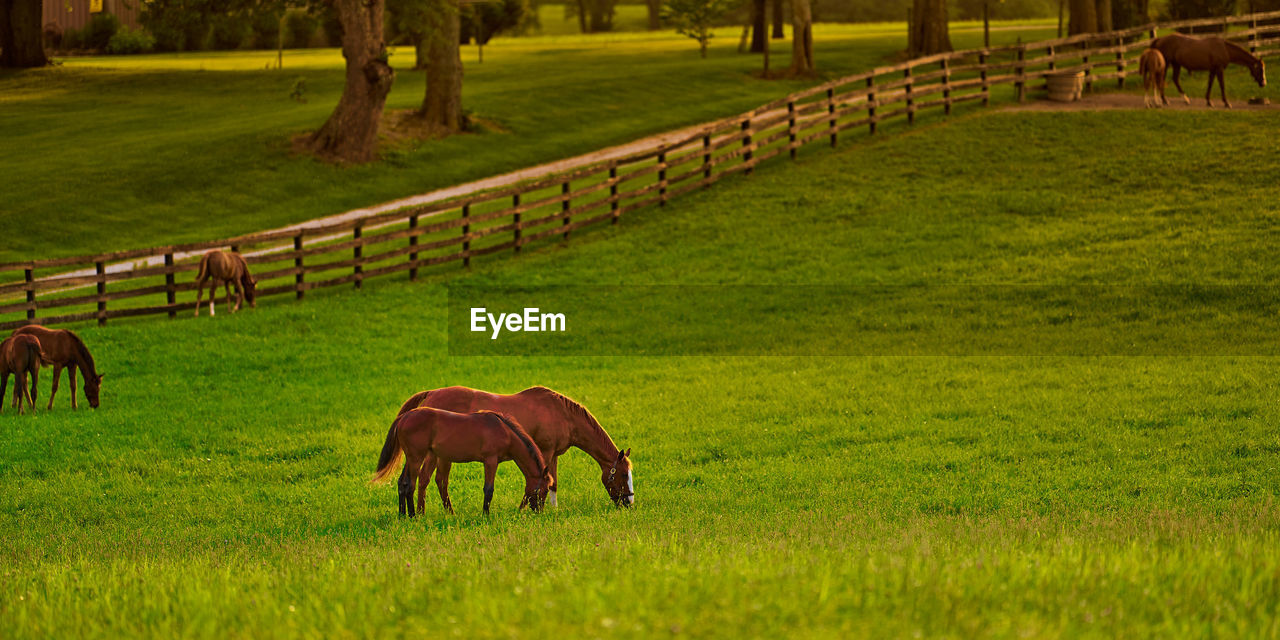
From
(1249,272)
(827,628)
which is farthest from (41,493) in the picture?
(1249,272)

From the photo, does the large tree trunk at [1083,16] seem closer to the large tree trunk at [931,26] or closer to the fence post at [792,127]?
the large tree trunk at [931,26]

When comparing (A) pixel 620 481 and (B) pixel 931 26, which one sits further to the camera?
(B) pixel 931 26

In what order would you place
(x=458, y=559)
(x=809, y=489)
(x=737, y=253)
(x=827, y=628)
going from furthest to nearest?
1. (x=737, y=253)
2. (x=809, y=489)
3. (x=458, y=559)
4. (x=827, y=628)

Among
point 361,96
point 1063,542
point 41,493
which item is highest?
point 361,96

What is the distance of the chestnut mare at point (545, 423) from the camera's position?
10172 mm

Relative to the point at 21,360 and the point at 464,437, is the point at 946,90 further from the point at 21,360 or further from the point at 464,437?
the point at 464,437

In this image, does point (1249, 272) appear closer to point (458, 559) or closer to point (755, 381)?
point (755, 381)

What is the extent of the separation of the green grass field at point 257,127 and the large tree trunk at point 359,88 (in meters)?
0.96

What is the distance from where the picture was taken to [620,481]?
1062 cm

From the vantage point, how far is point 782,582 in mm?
6105

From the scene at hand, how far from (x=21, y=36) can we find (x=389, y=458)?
2179 inches

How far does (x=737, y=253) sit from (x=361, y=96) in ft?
56.1

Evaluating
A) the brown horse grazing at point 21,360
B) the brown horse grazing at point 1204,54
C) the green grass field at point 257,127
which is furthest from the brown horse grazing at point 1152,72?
the brown horse grazing at point 21,360

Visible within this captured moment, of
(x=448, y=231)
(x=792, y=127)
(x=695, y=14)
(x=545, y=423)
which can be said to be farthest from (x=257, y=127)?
(x=545, y=423)
